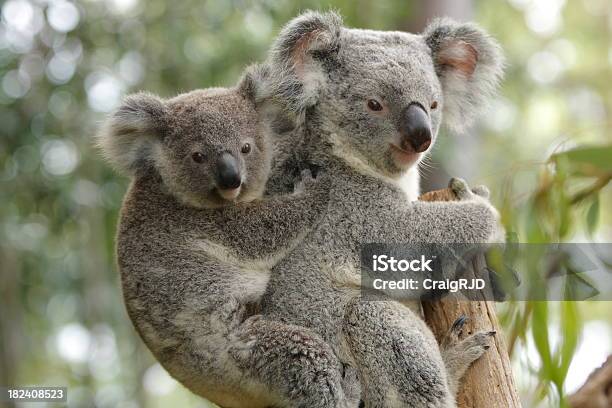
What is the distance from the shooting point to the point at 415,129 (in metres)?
3.43

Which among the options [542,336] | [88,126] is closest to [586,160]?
[542,336]

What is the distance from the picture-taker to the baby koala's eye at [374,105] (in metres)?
3.58

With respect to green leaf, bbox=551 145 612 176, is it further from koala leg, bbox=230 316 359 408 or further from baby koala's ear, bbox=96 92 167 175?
baby koala's ear, bbox=96 92 167 175

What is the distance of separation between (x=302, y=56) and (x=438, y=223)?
3.45 feet

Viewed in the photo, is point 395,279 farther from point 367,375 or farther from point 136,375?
point 136,375

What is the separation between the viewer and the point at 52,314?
31.8 ft

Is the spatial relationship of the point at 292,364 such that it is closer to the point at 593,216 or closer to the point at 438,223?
the point at 438,223

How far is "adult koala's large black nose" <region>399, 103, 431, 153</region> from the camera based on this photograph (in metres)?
3.43

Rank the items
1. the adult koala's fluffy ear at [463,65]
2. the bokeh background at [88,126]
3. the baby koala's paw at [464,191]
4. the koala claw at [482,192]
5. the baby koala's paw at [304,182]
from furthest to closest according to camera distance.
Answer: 1. the bokeh background at [88,126]
2. the adult koala's fluffy ear at [463,65]
3. the koala claw at [482,192]
4. the baby koala's paw at [464,191]
5. the baby koala's paw at [304,182]

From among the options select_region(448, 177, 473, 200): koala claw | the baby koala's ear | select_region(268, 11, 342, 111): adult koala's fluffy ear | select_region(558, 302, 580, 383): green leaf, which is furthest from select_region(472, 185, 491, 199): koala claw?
the baby koala's ear

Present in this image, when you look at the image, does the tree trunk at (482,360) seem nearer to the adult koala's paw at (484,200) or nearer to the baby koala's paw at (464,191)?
the adult koala's paw at (484,200)

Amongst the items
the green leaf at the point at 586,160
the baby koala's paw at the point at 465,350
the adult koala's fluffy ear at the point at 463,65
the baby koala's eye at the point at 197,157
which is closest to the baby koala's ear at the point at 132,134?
the baby koala's eye at the point at 197,157

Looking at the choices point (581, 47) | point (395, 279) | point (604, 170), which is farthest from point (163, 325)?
point (581, 47)

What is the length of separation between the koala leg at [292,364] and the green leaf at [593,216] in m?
1.40
